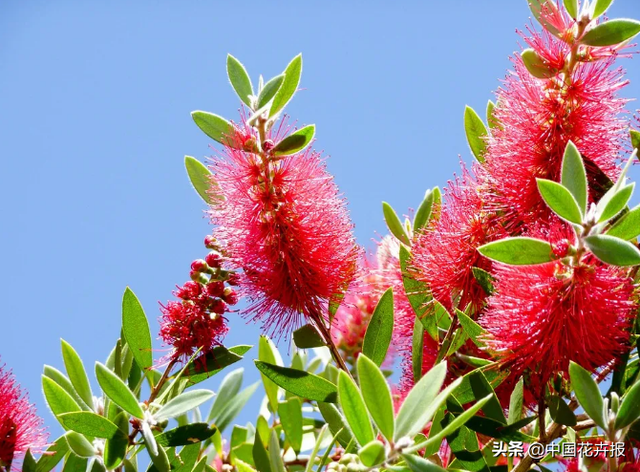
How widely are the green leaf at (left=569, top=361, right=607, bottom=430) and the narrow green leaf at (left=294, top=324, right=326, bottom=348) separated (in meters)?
0.64

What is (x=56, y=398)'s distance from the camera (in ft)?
4.73

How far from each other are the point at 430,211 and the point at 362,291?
0.28m

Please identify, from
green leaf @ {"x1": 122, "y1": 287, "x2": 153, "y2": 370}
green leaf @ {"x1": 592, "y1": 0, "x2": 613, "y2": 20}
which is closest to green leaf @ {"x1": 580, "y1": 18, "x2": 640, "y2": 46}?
green leaf @ {"x1": 592, "y1": 0, "x2": 613, "y2": 20}

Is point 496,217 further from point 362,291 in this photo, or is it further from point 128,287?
point 128,287

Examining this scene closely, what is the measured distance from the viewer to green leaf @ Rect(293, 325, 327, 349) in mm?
1727

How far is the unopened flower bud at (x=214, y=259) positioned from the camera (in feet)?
5.56

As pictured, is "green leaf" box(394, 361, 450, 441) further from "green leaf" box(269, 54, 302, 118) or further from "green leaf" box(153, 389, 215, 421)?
"green leaf" box(269, 54, 302, 118)

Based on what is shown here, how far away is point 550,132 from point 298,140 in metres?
0.53

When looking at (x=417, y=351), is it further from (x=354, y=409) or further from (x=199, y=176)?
(x=199, y=176)

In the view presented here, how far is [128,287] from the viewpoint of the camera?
1621 mm

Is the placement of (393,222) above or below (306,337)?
above

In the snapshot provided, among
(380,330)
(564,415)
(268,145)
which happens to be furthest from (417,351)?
(268,145)

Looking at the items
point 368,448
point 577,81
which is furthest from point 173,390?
point 577,81

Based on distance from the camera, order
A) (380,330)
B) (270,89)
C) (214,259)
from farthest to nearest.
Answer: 1. (214,259)
2. (380,330)
3. (270,89)
